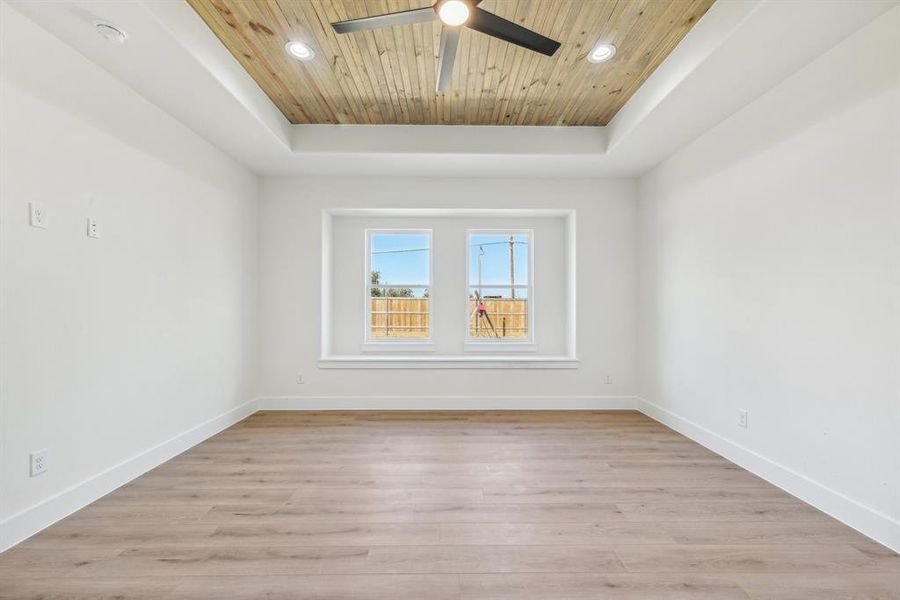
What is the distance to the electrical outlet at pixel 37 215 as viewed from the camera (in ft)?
6.29

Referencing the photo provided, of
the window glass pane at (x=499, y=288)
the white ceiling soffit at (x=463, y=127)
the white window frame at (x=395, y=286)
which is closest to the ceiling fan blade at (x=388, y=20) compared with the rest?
the white ceiling soffit at (x=463, y=127)

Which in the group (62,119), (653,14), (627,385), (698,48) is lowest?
(627,385)

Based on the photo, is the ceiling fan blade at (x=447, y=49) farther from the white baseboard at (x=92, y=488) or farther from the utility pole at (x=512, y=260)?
the white baseboard at (x=92, y=488)

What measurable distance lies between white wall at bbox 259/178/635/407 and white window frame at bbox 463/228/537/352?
41 centimetres

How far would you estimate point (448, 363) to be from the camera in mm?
4172

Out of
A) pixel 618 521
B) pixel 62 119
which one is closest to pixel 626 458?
pixel 618 521

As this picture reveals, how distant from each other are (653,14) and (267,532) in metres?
3.36

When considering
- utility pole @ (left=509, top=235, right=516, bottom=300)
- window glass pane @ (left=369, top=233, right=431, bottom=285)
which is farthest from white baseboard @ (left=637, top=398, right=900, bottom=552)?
window glass pane @ (left=369, top=233, right=431, bottom=285)

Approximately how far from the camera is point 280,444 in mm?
3150

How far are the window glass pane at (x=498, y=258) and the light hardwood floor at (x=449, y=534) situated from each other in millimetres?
2149

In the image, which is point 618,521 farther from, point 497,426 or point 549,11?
point 549,11

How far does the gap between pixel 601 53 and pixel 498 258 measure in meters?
2.45

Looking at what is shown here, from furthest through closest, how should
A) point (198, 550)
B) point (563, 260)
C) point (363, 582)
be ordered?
1. point (563, 260)
2. point (198, 550)
3. point (363, 582)

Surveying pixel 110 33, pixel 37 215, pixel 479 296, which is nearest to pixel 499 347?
pixel 479 296
